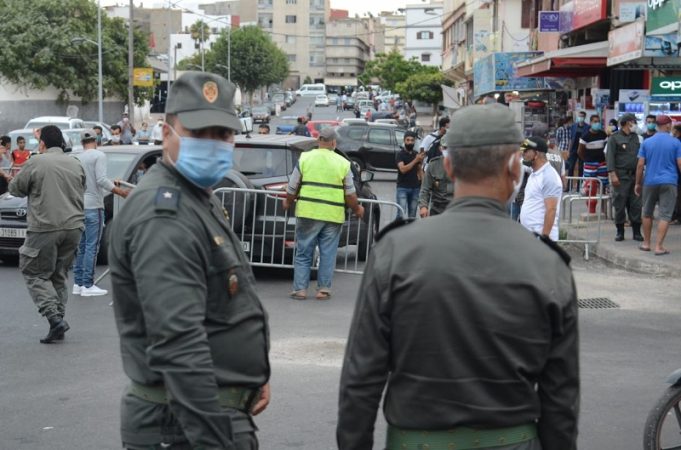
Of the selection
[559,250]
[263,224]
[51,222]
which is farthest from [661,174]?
[559,250]

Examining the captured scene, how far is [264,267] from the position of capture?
45.5ft

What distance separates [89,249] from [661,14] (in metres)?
12.9

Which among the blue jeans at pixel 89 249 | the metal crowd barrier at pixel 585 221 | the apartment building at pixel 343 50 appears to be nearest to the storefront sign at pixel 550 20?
the metal crowd barrier at pixel 585 221

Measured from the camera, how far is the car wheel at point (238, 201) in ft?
41.5

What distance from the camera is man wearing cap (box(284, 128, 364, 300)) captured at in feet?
37.2

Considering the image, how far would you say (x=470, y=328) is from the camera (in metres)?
3.07

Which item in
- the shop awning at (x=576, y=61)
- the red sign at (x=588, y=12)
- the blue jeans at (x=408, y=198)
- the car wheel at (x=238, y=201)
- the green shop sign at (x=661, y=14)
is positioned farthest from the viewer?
the red sign at (x=588, y=12)

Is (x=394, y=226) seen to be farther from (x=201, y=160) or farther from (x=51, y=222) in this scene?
(x=51, y=222)

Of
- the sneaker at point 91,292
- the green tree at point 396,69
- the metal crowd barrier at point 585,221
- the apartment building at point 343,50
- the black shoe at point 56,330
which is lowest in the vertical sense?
the sneaker at point 91,292

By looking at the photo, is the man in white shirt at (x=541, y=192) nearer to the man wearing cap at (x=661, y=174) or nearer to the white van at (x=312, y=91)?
the man wearing cap at (x=661, y=174)

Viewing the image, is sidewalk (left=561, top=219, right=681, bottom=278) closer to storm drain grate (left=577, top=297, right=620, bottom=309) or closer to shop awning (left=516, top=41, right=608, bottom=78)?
storm drain grate (left=577, top=297, right=620, bottom=309)

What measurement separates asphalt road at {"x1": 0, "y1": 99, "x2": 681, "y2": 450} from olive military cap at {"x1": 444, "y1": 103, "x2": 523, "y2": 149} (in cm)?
353

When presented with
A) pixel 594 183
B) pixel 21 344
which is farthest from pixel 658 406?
pixel 594 183

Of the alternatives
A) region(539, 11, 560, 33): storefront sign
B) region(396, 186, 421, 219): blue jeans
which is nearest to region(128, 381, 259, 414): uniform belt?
region(396, 186, 421, 219): blue jeans
